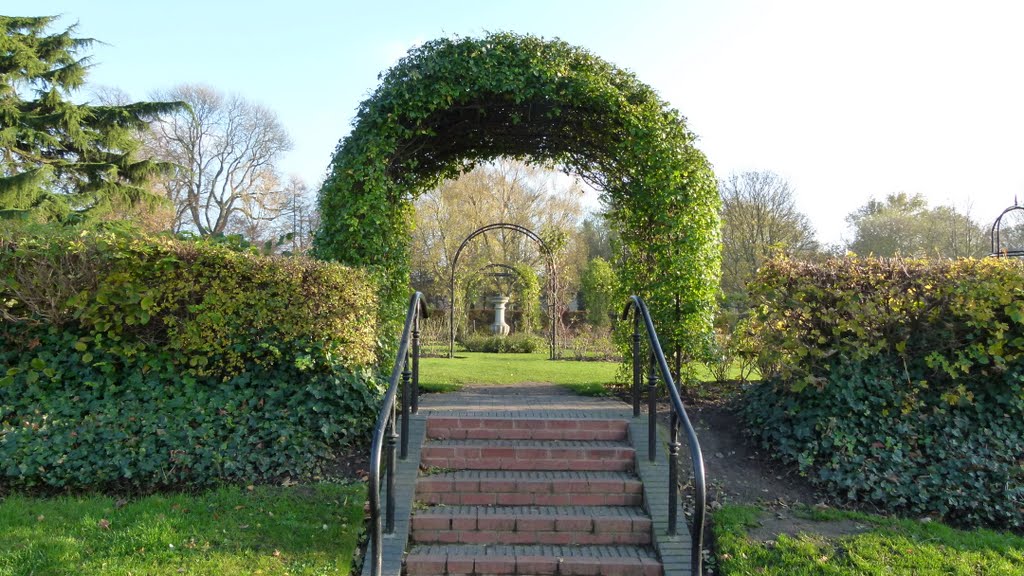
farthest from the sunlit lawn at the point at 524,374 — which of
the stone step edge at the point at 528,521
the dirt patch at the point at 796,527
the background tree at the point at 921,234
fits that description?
the background tree at the point at 921,234

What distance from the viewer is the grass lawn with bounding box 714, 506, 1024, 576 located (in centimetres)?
355

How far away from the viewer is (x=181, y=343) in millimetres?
5051

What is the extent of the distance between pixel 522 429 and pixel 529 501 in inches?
30.8

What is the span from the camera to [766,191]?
904 inches

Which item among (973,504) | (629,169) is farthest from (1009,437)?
(629,169)

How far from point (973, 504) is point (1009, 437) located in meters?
0.80

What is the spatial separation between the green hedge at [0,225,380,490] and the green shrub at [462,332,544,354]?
974 centimetres

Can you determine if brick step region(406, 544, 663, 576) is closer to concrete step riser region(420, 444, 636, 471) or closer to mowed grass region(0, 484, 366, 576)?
mowed grass region(0, 484, 366, 576)

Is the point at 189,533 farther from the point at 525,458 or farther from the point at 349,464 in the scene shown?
the point at 525,458

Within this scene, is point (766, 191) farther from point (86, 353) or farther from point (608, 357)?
point (86, 353)

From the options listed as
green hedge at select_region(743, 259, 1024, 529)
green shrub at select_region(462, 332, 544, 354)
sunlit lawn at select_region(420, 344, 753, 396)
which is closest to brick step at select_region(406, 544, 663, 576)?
green hedge at select_region(743, 259, 1024, 529)

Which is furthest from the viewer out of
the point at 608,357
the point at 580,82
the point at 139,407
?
the point at 608,357

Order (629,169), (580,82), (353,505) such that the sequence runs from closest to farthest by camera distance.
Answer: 1. (353,505)
2. (580,82)
3. (629,169)

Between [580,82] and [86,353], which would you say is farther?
[580,82]
